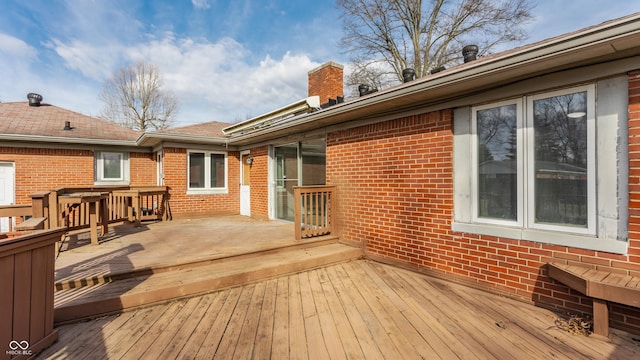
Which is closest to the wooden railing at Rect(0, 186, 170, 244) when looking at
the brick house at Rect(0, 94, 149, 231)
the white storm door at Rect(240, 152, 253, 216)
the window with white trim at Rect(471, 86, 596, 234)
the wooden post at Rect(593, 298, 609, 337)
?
the brick house at Rect(0, 94, 149, 231)

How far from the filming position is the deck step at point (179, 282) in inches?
102

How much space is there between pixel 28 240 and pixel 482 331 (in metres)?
3.62

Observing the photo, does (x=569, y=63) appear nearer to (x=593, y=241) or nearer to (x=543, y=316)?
(x=593, y=241)

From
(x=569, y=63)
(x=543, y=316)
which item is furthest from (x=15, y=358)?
(x=569, y=63)

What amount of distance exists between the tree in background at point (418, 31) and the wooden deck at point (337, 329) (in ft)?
39.5

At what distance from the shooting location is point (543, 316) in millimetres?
2619

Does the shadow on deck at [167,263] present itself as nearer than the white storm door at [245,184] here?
Yes

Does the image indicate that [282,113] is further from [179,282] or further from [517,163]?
[517,163]

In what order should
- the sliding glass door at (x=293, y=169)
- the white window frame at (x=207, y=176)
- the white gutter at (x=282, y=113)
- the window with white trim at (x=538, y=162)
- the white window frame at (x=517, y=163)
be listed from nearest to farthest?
the window with white trim at (x=538, y=162) → the white window frame at (x=517, y=163) → the sliding glass door at (x=293, y=169) → the white gutter at (x=282, y=113) → the white window frame at (x=207, y=176)

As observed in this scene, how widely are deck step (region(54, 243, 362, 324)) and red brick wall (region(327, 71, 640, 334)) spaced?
792mm

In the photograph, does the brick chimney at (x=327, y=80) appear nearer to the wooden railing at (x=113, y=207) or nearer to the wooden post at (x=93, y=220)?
the wooden railing at (x=113, y=207)

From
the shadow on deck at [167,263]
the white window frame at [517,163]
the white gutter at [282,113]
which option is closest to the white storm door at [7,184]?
the shadow on deck at [167,263]

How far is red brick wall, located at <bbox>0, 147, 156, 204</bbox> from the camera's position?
695 centimetres

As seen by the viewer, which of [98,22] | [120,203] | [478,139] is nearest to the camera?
→ [478,139]
